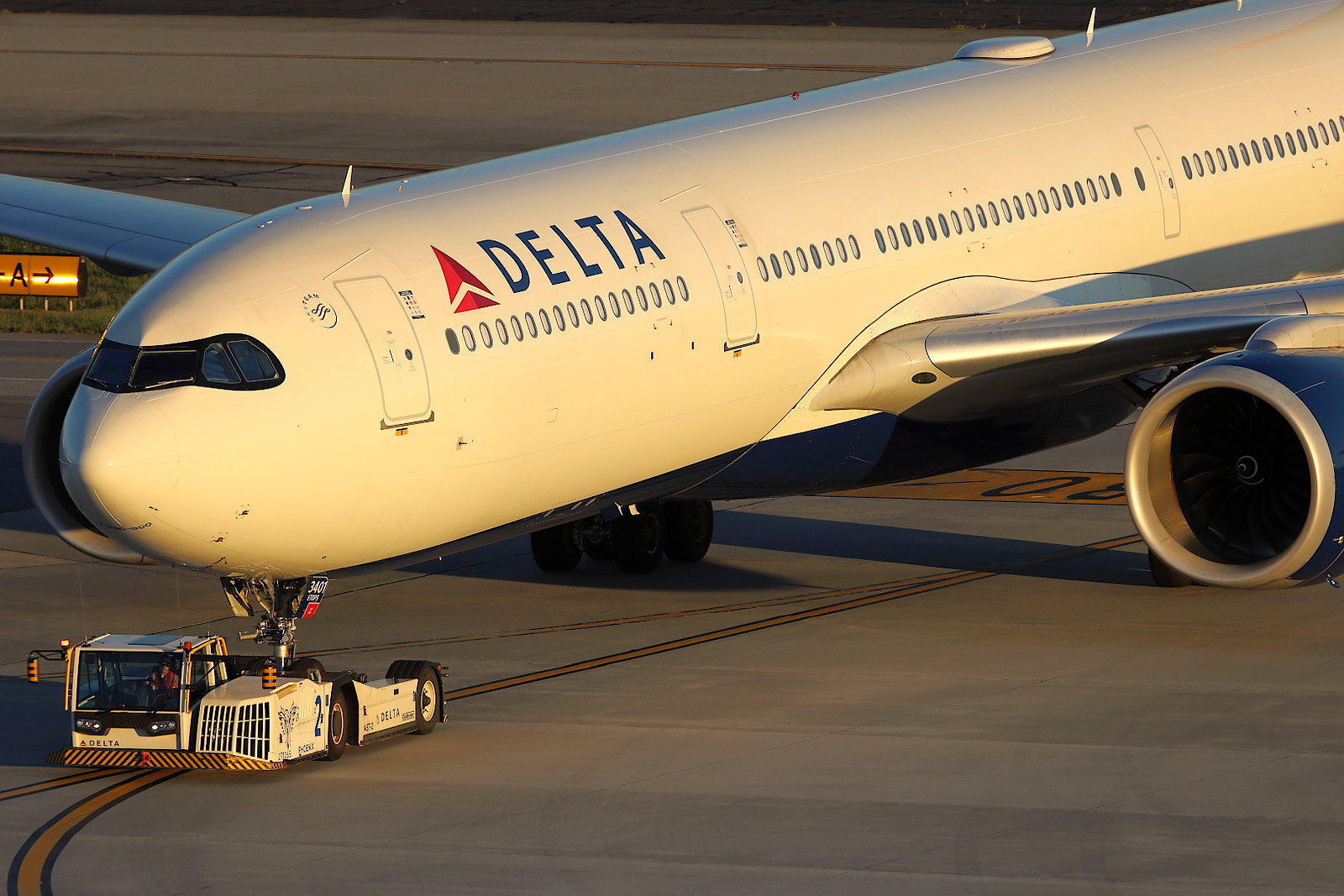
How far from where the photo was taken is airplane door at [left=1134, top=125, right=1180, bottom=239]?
89.2ft

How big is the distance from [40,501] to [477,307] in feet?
17.1

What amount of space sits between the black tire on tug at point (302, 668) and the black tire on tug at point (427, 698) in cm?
112

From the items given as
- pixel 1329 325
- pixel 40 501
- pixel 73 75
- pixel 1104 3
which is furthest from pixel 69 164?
pixel 1329 325

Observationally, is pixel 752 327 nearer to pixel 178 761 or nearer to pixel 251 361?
pixel 251 361

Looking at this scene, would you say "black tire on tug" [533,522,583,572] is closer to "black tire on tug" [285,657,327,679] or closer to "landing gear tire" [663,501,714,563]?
"landing gear tire" [663,501,714,563]

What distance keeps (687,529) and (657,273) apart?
616 centimetres

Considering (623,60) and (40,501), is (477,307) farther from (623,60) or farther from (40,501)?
(623,60)

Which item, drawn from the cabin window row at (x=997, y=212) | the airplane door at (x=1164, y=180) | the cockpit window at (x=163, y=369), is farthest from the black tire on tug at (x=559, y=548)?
the cockpit window at (x=163, y=369)

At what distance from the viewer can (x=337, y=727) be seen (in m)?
19.3

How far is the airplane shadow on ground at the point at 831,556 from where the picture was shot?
26359mm

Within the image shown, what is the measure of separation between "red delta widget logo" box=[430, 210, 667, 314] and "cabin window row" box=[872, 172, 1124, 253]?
3728 mm

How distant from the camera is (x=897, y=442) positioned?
2450 centimetres

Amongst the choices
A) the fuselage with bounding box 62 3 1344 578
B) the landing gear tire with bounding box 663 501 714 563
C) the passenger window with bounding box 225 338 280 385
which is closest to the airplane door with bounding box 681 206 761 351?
the fuselage with bounding box 62 3 1344 578

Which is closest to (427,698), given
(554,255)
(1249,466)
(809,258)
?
(554,255)
